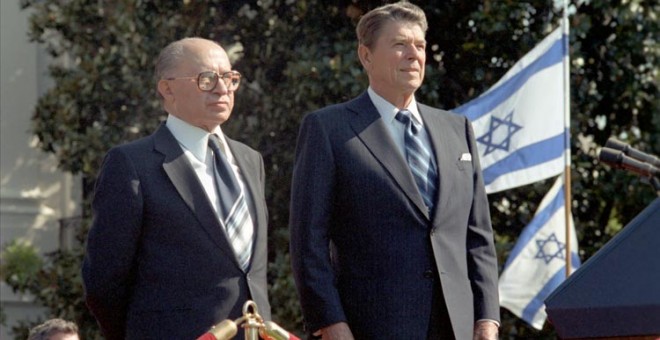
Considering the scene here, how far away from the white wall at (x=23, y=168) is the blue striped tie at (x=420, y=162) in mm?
6529

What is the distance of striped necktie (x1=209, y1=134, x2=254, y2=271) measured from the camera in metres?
5.82

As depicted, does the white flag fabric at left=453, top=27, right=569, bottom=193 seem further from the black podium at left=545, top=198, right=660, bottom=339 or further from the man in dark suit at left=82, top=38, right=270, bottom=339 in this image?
the black podium at left=545, top=198, right=660, bottom=339

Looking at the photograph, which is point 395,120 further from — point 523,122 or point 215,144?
point 523,122

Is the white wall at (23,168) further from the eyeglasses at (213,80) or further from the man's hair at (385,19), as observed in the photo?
the man's hair at (385,19)

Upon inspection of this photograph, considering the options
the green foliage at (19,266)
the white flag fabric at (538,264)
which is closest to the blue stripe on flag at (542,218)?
the white flag fabric at (538,264)

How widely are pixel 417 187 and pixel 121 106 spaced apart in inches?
228

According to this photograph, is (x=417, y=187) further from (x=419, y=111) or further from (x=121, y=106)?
(x=121, y=106)

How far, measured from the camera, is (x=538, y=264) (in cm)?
978

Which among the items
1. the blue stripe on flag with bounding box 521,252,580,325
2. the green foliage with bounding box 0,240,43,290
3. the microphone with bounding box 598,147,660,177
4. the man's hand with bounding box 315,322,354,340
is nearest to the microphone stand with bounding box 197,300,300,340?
the man's hand with bounding box 315,322,354,340

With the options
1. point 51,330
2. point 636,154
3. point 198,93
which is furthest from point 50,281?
point 636,154

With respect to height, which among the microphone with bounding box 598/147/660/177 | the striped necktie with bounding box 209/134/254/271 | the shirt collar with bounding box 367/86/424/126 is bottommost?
the striped necktie with bounding box 209/134/254/271

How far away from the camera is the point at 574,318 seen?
4355mm

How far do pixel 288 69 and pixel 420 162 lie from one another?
526 centimetres

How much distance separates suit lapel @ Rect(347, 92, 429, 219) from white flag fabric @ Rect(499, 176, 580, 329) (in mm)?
3997
